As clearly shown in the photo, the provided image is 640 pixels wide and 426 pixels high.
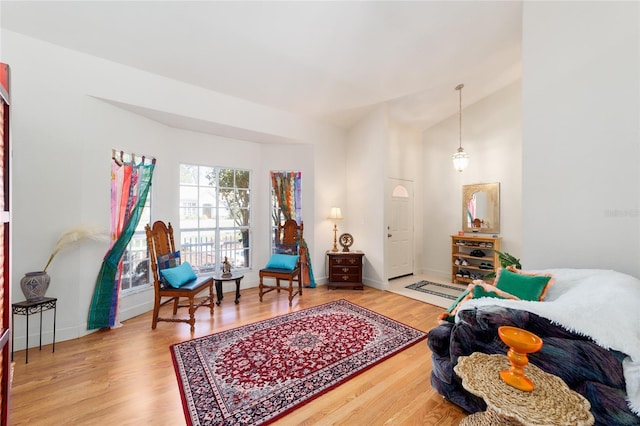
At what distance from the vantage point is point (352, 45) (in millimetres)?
2998

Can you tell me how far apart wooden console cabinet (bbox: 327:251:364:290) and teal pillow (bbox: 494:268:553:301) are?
8.16 feet

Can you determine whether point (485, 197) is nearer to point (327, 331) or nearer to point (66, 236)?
point (327, 331)

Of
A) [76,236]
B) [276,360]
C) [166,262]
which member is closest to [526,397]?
[276,360]

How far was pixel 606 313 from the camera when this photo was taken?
142 cm

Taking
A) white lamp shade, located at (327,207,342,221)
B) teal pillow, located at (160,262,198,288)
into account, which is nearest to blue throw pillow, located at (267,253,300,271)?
white lamp shade, located at (327,207,342,221)

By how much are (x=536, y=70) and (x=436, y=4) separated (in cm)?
123

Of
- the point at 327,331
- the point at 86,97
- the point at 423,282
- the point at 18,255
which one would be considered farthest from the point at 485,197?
the point at 18,255

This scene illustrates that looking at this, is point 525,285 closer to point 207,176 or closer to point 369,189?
point 369,189

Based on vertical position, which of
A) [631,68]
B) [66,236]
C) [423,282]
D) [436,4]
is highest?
[436,4]

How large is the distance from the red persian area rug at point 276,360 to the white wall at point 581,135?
68.5 inches

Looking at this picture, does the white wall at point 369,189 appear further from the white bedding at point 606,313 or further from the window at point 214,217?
the white bedding at point 606,313

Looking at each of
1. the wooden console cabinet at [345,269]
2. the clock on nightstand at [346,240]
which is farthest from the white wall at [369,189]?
the wooden console cabinet at [345,269]

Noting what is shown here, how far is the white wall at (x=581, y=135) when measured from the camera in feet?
6.89

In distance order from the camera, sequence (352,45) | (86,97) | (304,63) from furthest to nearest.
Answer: (304,63)
(352,45)
(86,97)
